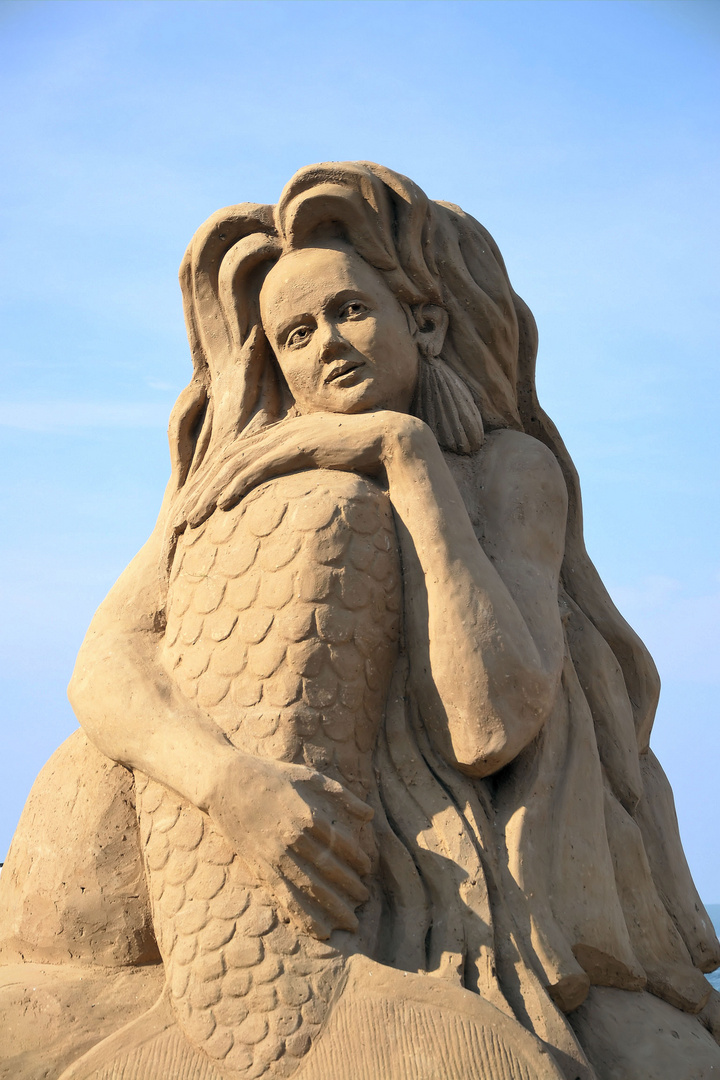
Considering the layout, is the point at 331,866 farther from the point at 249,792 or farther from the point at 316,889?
the point at 249,792

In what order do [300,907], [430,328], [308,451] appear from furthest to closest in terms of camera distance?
[430,328]
[308,451]
[300,907]

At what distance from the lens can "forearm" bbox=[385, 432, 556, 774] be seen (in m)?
3.63

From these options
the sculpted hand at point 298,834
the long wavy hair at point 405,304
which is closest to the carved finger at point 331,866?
the sculpted hand at point 298,834

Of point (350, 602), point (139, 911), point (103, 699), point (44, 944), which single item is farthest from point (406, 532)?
point (44, 944)

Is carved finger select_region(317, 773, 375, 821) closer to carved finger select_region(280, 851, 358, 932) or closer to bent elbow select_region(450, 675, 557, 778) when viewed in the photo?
carved finger select_region(280, 851, 358, 932)

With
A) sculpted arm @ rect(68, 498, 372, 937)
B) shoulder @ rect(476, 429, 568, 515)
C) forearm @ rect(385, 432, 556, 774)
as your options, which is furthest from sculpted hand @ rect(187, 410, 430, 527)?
sculpted arm @ rect(68, 498, 372, 937)

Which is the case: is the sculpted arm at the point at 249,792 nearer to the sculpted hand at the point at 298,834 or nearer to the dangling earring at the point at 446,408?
the sculpted hand at the point at 298,834

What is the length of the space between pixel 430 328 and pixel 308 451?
0.78m

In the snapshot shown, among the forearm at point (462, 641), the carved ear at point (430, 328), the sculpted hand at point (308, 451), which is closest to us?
the forearm at point (462, 641)

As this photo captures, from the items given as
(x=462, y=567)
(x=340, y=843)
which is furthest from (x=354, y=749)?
(x=462, y=567)

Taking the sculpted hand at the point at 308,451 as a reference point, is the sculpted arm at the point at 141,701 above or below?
below

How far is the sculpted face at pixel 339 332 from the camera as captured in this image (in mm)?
4184

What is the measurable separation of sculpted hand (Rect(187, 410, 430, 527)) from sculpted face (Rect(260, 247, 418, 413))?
152mm

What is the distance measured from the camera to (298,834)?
3346 millimetres
